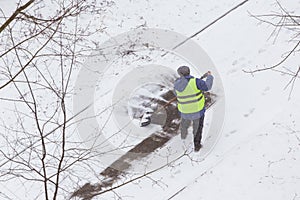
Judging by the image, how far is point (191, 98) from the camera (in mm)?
7293

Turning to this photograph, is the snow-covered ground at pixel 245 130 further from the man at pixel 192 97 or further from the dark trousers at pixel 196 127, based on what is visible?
the man at pixel 192 97

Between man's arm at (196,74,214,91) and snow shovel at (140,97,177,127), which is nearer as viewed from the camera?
man's arm at (196,74,214,91)

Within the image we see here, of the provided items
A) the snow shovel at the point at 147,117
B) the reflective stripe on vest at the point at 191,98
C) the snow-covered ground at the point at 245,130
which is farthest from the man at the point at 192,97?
the snow shovel at the point at 147,117

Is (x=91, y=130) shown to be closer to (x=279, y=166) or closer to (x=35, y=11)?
(x=279, y=166)

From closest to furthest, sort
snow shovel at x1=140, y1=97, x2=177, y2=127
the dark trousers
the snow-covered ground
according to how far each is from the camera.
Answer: the snow-covered ground → the dark trousers → snow shovel at x1=140, y1=97, x2=177, y2=127

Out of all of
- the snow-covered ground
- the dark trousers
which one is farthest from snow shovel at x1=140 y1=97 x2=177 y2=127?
the dark trousers

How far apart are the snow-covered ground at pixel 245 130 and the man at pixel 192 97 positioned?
53 centimetres

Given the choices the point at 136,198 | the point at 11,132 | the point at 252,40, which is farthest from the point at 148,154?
the point at 252,40

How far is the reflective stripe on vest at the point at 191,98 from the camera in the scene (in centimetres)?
718

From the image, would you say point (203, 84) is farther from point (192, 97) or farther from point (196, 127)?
point (196, 127)

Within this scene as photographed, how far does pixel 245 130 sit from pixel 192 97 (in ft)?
4.74

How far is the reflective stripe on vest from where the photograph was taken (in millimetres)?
7185

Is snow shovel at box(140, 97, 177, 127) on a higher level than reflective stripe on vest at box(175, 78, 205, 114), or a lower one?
higher

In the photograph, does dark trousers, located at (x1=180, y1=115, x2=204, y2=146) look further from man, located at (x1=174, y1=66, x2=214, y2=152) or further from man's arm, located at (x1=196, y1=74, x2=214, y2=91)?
man's arm, located at (x1=196, y1=74, x2=214, y2=91)
